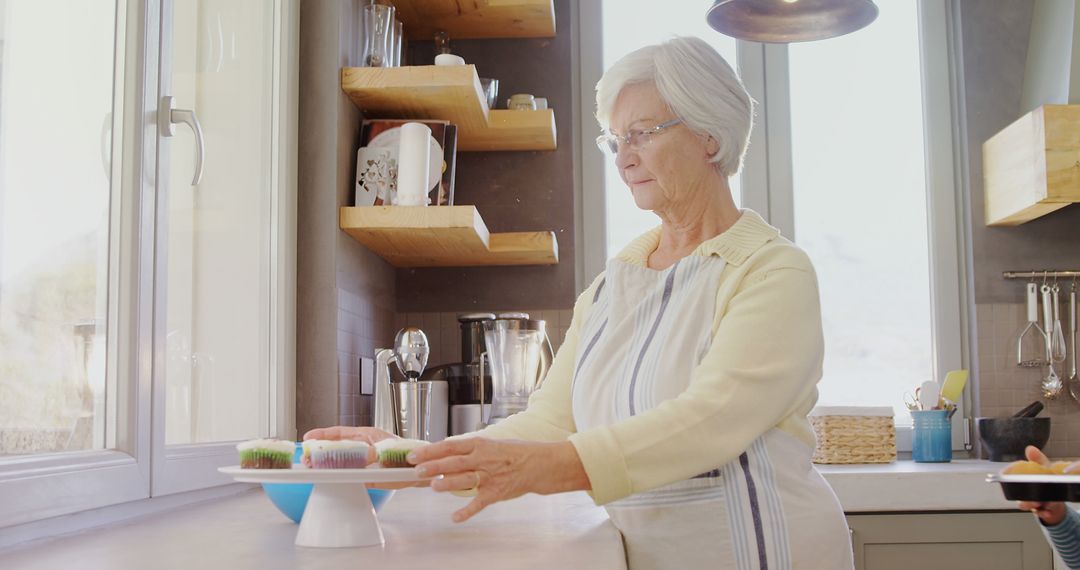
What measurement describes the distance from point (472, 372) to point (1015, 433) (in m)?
1.45

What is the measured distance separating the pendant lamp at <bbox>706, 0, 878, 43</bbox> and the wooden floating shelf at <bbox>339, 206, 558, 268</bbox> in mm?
706

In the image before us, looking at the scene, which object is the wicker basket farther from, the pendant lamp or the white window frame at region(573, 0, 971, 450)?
the pendant lamp

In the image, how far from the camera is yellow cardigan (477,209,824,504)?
1.17m

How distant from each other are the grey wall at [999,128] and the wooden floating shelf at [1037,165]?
0.09 m

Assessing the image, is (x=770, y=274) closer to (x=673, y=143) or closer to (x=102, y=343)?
(x=673, y=143)

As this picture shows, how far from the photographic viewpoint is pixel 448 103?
2.73 meters

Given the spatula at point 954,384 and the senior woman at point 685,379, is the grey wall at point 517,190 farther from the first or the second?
the senior woman at point 685,379

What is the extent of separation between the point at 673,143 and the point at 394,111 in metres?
1.39

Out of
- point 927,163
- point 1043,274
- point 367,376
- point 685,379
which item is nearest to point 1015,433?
point 1043,274

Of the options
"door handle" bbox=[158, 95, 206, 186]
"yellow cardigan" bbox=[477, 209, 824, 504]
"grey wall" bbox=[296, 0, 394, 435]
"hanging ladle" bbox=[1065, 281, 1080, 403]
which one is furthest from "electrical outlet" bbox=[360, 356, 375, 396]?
"hanging ladle" bbox=[1065, 281, 1080, 403]

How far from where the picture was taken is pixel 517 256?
308 centimetres

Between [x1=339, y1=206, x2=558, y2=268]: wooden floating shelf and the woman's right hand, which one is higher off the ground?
[x1=339, y1=206, x2=558, y2=268]: wooden floating shelf

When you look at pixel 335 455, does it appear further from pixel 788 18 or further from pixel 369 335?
pixel 369 335

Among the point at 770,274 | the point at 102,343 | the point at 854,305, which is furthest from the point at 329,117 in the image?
the point at 854,305
